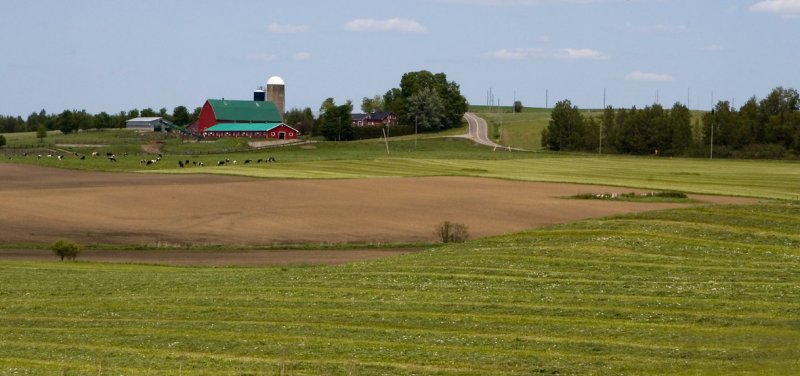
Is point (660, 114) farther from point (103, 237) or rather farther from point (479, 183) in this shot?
point (103, 237)

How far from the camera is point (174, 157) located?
138000 millimetres

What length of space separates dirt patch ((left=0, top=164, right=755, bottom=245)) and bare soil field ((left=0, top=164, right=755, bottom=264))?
60 mm

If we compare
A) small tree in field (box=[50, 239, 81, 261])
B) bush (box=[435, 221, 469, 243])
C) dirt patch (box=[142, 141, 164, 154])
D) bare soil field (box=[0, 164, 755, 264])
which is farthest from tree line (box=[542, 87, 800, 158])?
small tree in field (box=[50, 239, 81, 261])

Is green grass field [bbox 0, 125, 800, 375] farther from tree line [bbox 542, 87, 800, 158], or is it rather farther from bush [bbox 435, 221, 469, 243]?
tree line [bbox 542, 87, 800, 158]

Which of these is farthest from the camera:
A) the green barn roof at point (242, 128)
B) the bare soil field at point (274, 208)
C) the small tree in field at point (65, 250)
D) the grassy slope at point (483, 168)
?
the green barn roof at point (242, 128)

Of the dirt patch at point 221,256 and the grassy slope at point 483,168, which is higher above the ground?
the grassy slope at point 483,168

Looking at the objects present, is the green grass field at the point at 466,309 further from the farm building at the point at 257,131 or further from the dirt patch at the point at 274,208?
the farm building at the point at 257,131

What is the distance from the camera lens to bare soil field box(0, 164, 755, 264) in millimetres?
55875

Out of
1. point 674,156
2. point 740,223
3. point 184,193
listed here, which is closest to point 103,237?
point 184,193

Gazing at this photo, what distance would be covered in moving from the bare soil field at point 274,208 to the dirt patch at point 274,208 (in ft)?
0.20

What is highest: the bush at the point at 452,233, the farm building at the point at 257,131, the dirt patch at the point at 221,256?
the farm building at the point at 257,131

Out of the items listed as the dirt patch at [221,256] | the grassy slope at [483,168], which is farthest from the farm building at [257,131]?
the dirt patch at [221,256]

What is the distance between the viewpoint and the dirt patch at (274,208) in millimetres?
55969

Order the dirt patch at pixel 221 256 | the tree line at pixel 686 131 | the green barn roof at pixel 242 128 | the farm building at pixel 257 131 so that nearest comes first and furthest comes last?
the dirt patch at pixel 221 256 < the tree line at pixel 686 131 < the farm building at pixel 257 131 < the green barn roof at pixel 242 128
